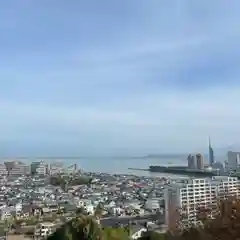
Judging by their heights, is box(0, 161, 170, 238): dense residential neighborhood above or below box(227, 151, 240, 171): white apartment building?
below

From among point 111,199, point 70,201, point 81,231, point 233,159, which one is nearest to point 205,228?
point 81,231

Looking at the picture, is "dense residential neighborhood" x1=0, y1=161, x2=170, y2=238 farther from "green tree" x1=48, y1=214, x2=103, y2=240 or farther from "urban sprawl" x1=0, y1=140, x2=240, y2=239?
"green tree" x1=48, y1=214, x2=103, y2=240

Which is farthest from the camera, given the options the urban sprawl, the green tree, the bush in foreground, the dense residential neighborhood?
the dense residential neighborhood

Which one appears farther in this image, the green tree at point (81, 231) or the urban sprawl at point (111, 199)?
the urban sprawl at point (111, 199)

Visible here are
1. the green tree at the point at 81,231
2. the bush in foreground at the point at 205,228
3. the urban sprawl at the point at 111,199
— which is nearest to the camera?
the bush in foreground at the point at 205,228

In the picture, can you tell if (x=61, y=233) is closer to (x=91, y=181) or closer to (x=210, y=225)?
(x=210, y=225)

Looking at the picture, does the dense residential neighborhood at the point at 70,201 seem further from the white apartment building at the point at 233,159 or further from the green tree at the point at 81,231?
the white apartment building at the point at 233,159

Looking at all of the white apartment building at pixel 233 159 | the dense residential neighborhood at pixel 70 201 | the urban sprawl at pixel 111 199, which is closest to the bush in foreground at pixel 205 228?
the urban sprawl at pixel 111 199

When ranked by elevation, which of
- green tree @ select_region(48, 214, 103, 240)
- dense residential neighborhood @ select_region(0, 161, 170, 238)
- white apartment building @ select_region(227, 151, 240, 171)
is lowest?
dense residential neighborhood @ select_region(0, 161, 170, 238)

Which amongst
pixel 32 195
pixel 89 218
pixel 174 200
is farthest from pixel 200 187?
pixel 89 218

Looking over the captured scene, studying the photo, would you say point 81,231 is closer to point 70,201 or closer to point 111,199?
point 70,201

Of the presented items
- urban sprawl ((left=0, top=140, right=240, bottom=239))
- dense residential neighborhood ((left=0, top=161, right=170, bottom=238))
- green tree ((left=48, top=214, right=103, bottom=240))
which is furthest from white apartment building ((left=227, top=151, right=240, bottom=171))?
green tree ((left=48, top=214, right=103, bottom=240))
